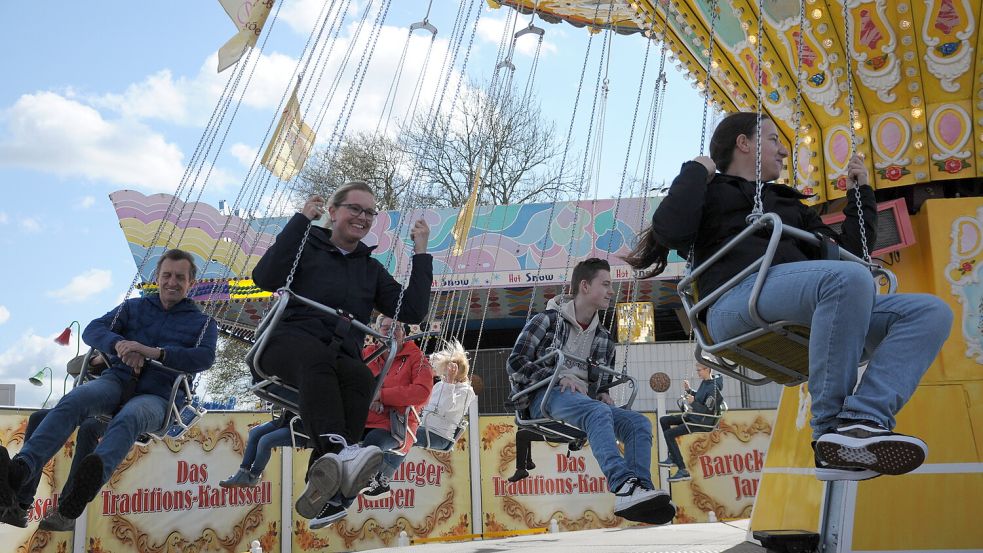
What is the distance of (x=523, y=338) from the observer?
4.57m

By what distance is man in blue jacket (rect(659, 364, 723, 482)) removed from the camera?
9.23m

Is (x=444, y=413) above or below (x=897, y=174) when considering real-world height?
below

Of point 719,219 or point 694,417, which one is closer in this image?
point 719,219

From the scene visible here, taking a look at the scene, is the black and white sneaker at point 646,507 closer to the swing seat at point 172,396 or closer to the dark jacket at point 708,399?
the swing seat at point 172,396

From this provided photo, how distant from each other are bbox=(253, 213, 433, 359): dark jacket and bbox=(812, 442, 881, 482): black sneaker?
6.10 feet

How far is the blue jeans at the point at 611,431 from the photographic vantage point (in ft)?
12.6

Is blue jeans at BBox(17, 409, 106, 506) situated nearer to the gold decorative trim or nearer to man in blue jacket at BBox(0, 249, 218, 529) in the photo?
man in blue jacket at BBox(0, 249, 218, 529)

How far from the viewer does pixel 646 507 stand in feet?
11.6

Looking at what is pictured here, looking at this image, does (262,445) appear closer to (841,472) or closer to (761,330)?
(761,330)

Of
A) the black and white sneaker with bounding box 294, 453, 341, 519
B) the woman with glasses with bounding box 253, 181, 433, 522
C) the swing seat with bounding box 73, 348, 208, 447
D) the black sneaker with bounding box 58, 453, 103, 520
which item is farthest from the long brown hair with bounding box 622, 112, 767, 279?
the black sneaker with bounding box 58, 453, 103, 520

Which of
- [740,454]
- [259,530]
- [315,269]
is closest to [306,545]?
[259,530]

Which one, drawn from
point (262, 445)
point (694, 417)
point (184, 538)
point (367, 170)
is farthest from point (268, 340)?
point (367, 170)

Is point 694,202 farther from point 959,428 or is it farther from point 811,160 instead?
point 811,160

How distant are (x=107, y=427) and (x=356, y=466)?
1626mm
